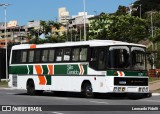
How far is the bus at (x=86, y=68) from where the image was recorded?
23.9 metres

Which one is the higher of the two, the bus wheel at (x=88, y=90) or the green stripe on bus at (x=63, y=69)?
the green stripe on bus at (x=63, y=69)

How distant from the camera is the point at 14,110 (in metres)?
17.0

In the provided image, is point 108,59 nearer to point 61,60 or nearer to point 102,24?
point 61,60

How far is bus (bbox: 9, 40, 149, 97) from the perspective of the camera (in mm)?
23891

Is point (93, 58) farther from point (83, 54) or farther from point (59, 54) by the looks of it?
point (59, 54)

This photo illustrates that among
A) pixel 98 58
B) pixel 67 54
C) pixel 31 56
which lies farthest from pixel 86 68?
pixel 31 56

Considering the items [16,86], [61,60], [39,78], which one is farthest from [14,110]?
[16,86]

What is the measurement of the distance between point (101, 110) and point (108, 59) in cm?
664

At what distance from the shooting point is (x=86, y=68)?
25.2m

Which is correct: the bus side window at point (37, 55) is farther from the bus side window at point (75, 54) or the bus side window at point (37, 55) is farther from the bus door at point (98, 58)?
the bus door at point (98, 58)

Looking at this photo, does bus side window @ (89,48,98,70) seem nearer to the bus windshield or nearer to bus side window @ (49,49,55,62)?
the bus windshield

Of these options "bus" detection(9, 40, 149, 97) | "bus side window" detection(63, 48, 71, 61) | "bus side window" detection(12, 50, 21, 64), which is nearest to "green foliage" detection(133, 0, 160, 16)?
"bus side window" detection(12, 50, 21, 64)

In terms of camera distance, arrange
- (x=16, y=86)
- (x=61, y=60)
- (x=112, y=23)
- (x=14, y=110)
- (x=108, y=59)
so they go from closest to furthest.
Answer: (x=14, y=110) < (x=108, y=59) < (x=61, y=60) < (x=16, y=86) < (x=112, y=23)

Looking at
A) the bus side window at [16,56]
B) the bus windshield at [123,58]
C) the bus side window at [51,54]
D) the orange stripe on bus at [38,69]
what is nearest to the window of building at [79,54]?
the bus side window at [51,54]
